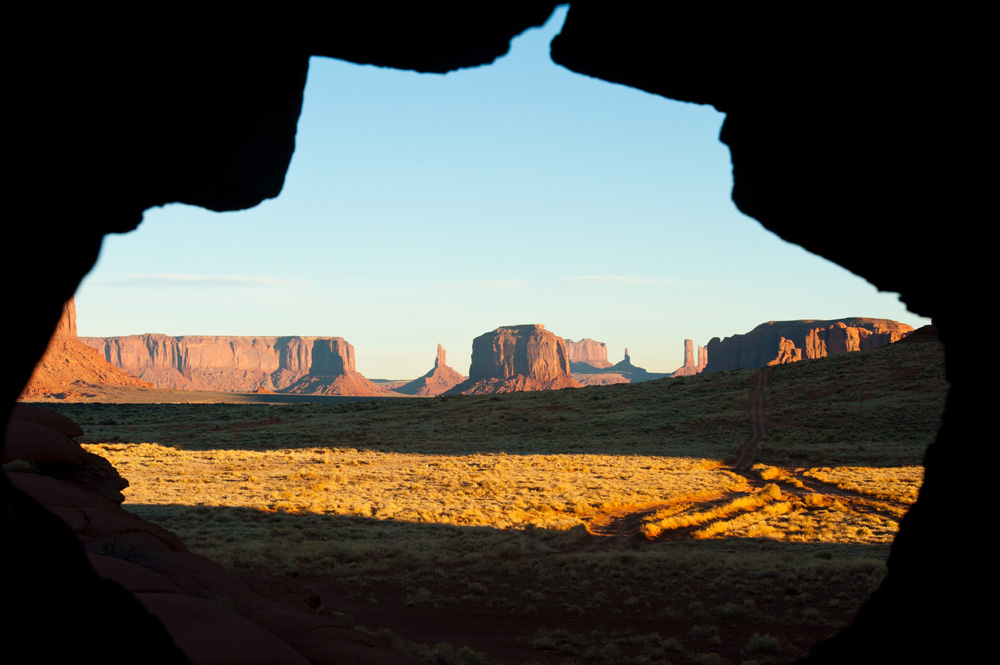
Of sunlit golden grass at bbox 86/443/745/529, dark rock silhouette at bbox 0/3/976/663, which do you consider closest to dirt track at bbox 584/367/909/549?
sunlit golden grass at bbox 86/443/745/529

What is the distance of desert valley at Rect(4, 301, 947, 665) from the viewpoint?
1030 cm

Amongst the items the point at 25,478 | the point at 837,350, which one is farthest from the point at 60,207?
the point at 837,350

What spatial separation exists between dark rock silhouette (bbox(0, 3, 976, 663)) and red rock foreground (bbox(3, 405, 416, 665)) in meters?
0.08

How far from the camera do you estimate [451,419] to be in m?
60.5

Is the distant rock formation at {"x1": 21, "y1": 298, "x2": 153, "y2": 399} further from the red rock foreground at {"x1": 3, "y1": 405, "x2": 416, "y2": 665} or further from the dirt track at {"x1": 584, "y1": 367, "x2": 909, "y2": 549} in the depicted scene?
the red rock foreground at {"x1": 3, "y1": 405, "x2": 416, "y2": 665}

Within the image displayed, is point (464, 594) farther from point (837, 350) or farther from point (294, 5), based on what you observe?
point (837, 350)

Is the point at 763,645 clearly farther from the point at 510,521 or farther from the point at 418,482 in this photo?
the point at 418,482

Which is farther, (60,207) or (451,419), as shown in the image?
(451,419)

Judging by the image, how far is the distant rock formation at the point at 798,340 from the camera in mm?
150750

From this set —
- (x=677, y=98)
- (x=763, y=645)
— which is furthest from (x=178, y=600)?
(x=763, y=645)

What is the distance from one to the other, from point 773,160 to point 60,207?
5096 millimetres

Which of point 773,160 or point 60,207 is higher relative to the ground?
point 773,160

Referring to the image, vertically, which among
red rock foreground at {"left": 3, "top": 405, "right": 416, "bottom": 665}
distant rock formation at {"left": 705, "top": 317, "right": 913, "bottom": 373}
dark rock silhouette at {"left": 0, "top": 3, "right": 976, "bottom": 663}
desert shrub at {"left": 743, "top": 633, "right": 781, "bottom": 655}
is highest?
distant rock formation at {"left": 705, "top": 317, "right": 913, "bottom": 373}

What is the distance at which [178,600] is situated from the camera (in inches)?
294
